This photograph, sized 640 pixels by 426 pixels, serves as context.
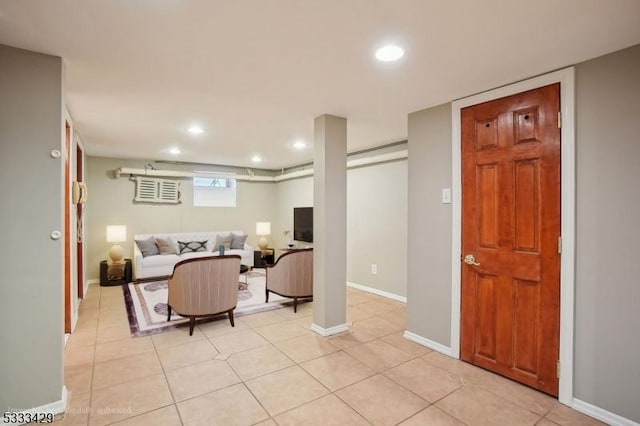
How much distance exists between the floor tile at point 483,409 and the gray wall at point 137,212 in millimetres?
6108

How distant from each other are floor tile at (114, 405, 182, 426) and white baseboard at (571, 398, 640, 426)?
8.57 feet

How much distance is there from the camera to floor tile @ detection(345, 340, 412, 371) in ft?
9.05

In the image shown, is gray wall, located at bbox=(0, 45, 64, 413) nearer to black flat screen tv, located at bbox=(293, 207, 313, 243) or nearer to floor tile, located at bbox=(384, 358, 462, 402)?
floor tile, located at bbox=(384, 358, 462, 402)

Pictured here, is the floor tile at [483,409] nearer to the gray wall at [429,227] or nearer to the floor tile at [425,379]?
the floor tile at [425,379]

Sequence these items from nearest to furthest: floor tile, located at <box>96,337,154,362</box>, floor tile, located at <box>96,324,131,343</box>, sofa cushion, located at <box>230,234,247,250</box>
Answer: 1. floor tile, located at <box>96,337,154,362</box>
2. floor tile, located at <box>96,324,131,343</box>
3. sofa cushion, located at <box>230,234,247,250</box>

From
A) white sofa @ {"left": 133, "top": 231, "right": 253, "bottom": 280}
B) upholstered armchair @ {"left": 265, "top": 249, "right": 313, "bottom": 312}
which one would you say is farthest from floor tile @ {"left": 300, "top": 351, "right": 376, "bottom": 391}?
white sofa @ {"left": 133, "top": 231, "right": 253, "bottom": 280}

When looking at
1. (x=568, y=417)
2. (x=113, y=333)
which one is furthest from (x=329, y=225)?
(x=113, y=333)

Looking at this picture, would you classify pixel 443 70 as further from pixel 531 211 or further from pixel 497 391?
pixel 497 391

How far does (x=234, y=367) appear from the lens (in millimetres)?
2680

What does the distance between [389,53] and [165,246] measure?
5637 millimetres

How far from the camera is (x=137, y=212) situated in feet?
20.8

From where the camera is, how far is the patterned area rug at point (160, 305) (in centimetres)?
366

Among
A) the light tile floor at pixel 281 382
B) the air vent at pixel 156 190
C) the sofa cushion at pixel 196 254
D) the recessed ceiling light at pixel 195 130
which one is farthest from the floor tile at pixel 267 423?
the air vent at pixel 156 190

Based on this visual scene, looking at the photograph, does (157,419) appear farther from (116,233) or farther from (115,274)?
(116,233)
